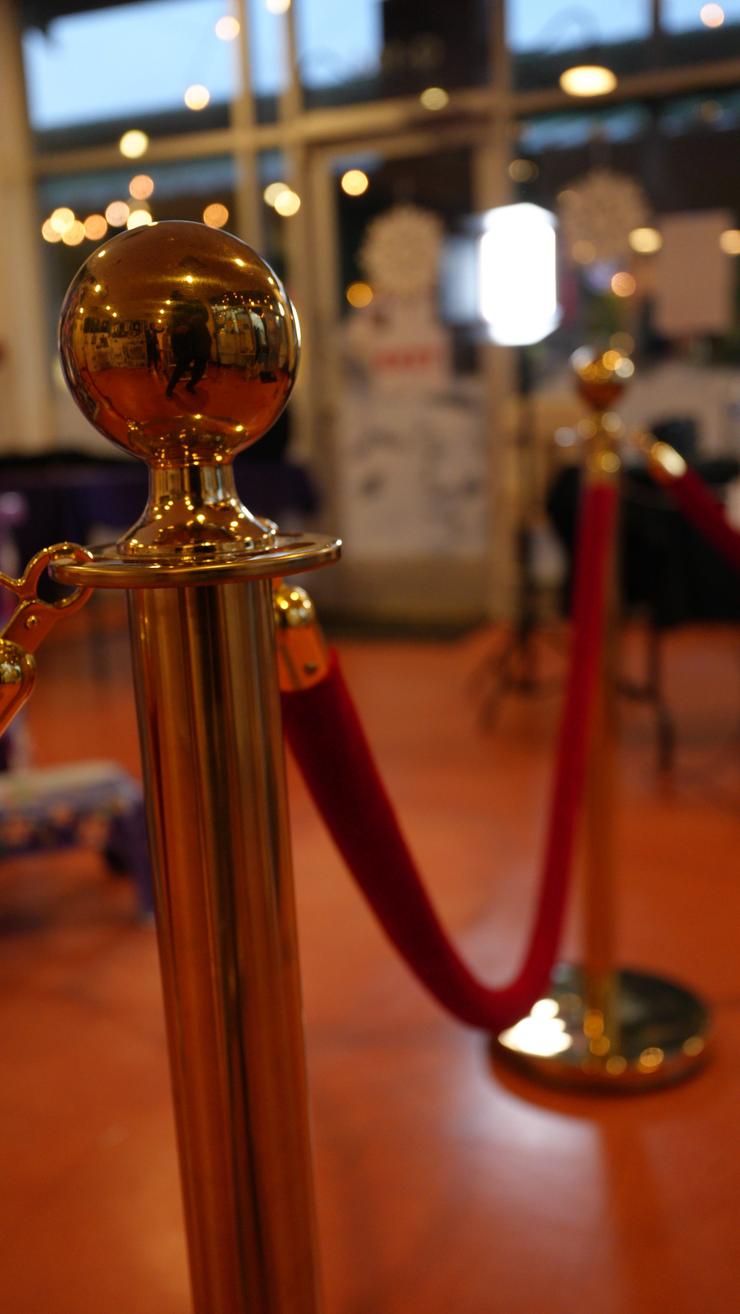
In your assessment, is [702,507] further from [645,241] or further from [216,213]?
[216,213]

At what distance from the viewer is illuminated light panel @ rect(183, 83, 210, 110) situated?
270 inches

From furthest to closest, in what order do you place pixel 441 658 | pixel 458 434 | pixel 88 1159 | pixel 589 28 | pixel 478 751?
1. pixel 458 434
2. pixel 589 28
3. pixel 441 658
4. pixel 478 751
5. pixel 88 1159

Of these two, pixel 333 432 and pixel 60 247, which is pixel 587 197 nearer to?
pixel 333 432

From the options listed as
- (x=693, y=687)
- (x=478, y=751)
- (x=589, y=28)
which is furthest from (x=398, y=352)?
(x=478, y=751)

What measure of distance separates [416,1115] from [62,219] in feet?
22.1

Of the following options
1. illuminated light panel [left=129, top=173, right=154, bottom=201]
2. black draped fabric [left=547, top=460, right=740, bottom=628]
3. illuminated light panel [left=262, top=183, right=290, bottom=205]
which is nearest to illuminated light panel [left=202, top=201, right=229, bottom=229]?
illuminated light panel [left=262, top=183, right=290, bottom=205]

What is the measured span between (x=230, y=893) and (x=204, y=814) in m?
0.05

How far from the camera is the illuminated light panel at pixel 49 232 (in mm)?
7406

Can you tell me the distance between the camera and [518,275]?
223 inches

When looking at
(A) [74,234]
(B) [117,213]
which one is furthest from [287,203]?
(A) [74,234]

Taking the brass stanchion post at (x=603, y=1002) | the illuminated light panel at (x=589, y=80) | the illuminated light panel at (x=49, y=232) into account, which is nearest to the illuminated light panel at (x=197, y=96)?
the illuminated light panel at (x=49, y=232)

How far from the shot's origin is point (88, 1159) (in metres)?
1.75

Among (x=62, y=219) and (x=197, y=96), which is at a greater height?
(x=197, y=96)

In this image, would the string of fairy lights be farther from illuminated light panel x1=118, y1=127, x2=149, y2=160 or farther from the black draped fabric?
the black draped fabric
